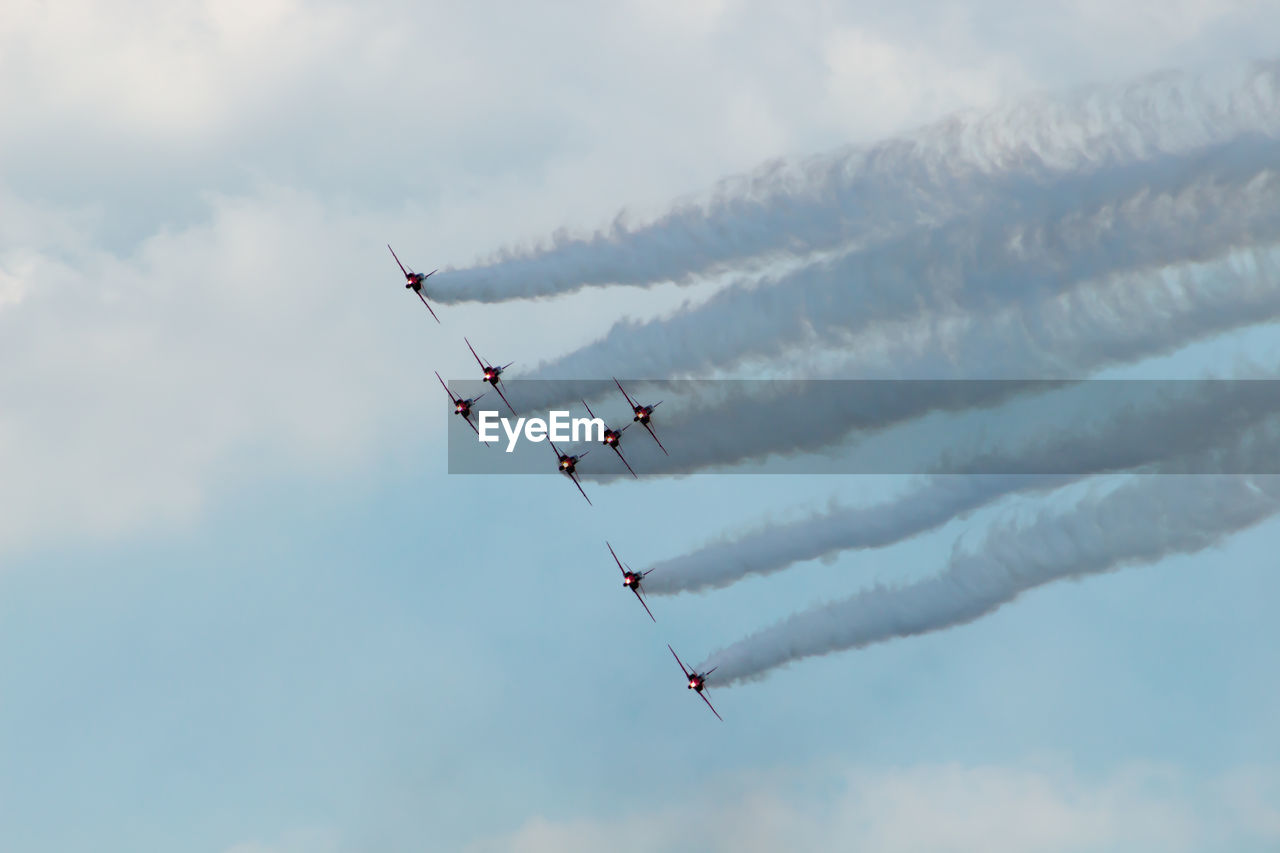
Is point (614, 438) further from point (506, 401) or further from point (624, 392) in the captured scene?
point (506, 401)

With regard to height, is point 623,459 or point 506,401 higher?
point 506,401

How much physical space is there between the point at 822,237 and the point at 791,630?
14042 mm

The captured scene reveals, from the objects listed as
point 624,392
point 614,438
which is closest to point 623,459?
point 614,438

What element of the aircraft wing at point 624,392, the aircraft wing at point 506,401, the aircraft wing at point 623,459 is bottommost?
the aircraft wing at point 623,459

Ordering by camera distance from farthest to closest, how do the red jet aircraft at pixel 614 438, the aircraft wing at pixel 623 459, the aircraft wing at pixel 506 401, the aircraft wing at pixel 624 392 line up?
the aircraft wing at pixel 506 401 < the red jet aircraft at pixel 614 438 < the aircraft wing at pixel 623 459 < the aircraft wing at pixel 624 392

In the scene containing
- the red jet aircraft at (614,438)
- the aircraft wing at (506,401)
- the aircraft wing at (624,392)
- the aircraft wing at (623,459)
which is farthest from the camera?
the aircraft wing at (506,401)

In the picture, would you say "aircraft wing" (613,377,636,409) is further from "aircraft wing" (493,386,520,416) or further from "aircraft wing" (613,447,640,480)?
"aircraft wing" (493,386,520,416)

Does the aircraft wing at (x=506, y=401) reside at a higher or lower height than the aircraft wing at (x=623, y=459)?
higher

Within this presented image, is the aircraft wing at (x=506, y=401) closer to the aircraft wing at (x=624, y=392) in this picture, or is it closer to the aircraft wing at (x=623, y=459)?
the aircraft wing at (x=623, y=459)

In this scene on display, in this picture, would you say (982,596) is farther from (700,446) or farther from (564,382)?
(564,382)

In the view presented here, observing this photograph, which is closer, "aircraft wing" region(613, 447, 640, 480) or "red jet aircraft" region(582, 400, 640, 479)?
"aircraft wing" region(613, 447, 640, 480)

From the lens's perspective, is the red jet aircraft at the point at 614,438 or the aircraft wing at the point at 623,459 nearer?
the aircraft wing at the point at 623,459

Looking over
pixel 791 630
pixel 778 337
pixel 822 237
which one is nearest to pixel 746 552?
pixel 791 630

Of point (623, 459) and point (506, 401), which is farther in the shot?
point (506, 401)
